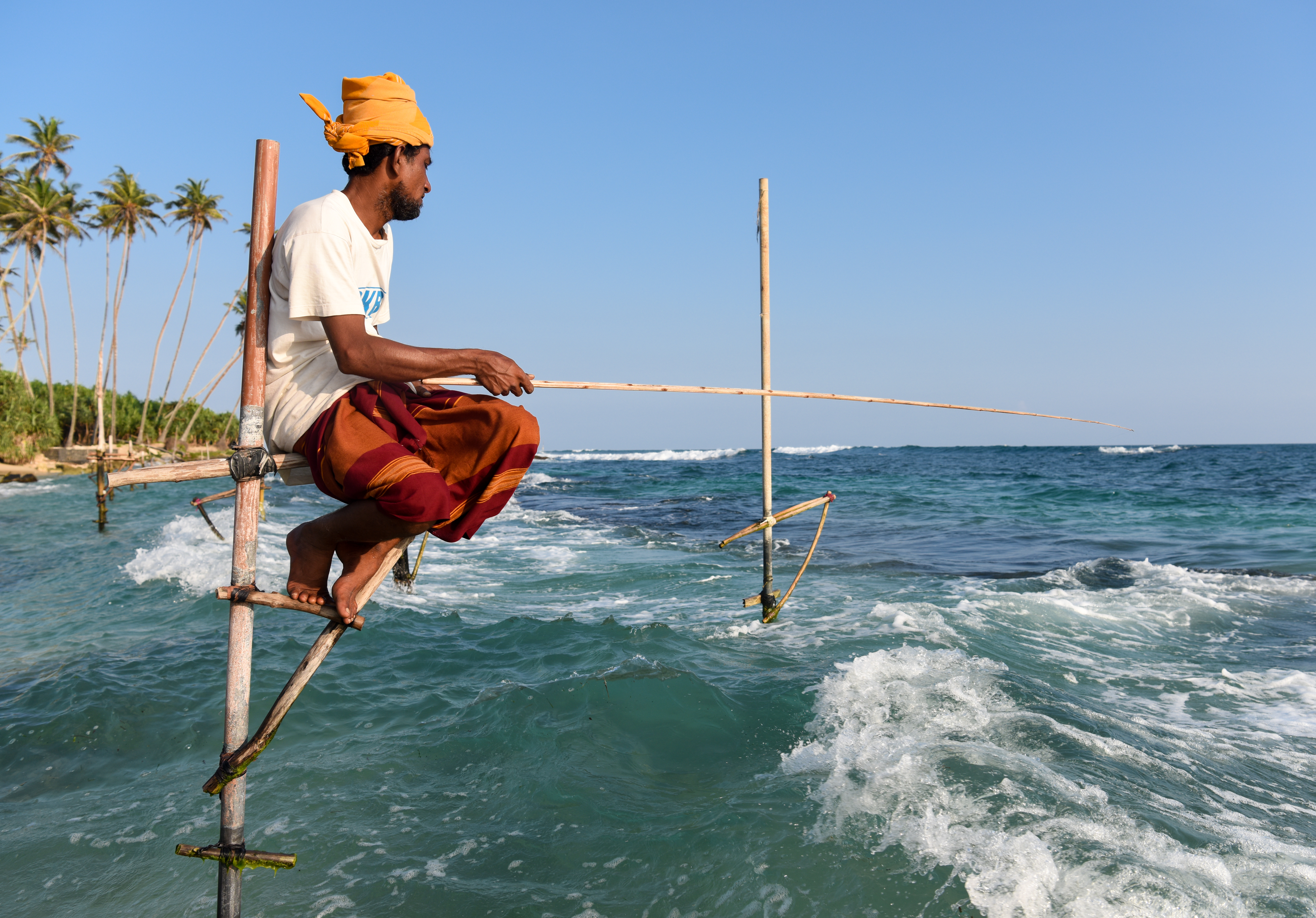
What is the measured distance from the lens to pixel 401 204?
8.37 feet

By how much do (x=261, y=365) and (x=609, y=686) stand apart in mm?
4551

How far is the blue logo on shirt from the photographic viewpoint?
2.50 metres

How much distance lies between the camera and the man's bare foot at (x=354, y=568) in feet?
8.21

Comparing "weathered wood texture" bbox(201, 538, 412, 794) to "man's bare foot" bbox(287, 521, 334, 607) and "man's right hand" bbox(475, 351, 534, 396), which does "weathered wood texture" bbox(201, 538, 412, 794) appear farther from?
"man's right hand" bbox(475, 351, 534, 396)

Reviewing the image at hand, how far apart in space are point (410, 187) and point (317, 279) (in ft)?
1.69

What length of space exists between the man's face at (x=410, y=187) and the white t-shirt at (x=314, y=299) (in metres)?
0.08

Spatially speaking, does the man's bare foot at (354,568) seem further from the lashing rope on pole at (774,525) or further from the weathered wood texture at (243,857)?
the lashing rope on pole at (774,525)

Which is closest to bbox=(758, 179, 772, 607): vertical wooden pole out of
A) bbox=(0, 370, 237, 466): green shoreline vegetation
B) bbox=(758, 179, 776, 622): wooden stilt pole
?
bbox=(758, 179, 776, 622): wooden stilt pole

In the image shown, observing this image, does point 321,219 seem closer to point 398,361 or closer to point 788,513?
point 398,361

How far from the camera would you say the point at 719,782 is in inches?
193

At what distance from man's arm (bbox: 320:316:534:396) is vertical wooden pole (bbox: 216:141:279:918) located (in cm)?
35

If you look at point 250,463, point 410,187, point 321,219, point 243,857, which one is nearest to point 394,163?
point 410,187

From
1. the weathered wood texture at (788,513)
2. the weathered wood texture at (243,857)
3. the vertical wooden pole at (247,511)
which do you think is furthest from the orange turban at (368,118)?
the weathered wood texture at (788,513)

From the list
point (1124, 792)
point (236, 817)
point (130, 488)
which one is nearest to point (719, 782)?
point (1124, 792)
